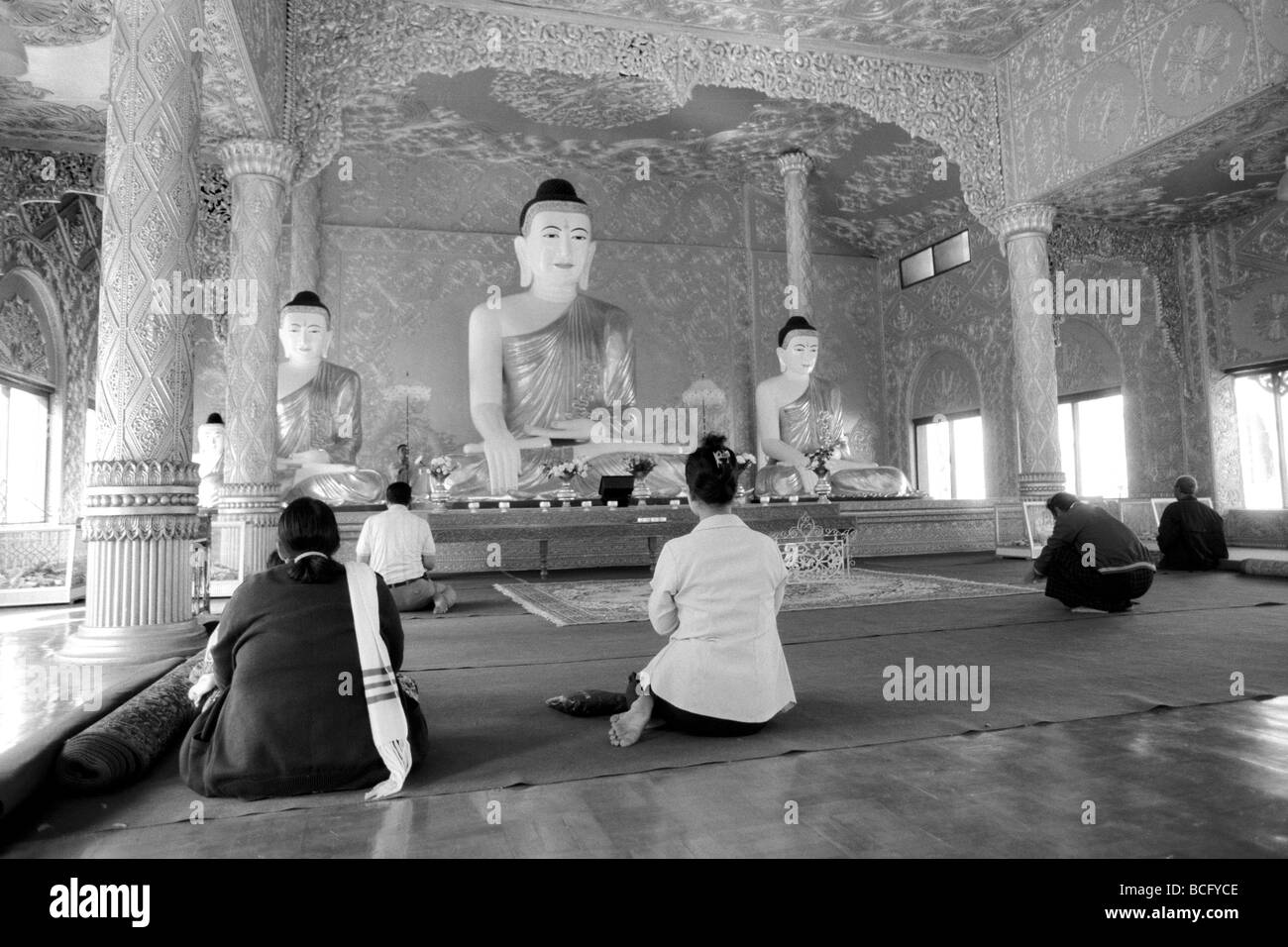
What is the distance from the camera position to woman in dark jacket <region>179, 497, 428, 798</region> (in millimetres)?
1961

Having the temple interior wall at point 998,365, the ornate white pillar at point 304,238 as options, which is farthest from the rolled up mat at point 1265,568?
the ornate white pillar at point 304,238

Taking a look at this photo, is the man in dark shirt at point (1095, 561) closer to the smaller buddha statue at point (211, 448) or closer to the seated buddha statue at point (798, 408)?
the seated buddha statue at point (798, 408)

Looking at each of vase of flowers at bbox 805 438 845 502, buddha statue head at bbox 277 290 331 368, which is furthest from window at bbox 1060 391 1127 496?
buddha statue head at bbox 277 290 331 368

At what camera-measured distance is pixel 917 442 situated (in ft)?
41.8

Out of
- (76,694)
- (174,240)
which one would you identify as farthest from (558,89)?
(76,694)

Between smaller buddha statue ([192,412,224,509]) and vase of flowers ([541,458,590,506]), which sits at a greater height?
smaller buddha statue ([192,412,224,509])

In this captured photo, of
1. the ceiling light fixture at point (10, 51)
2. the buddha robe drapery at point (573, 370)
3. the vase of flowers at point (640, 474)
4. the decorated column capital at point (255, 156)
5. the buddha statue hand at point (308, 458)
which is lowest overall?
the vase of flowers at point (640, 474)

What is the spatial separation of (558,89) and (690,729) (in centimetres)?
862

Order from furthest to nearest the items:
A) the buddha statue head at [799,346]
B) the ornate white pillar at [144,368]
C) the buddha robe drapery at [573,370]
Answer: the buddha statue head at [799,346] → the buddha robe drapery at [573,370] → the ornate white pillar at [144,368]

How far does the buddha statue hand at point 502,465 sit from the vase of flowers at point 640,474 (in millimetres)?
1076

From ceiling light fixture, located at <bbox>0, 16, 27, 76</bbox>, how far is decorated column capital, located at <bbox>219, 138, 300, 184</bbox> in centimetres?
130

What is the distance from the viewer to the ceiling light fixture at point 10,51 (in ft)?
17.9

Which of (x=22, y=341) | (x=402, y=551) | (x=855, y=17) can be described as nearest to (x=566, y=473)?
(x=402, y=551)

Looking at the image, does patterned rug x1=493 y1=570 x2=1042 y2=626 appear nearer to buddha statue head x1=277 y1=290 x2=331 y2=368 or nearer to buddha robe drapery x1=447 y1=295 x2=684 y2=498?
buddha robe drapery x1=447 y1=295 x2=684 y2=498
